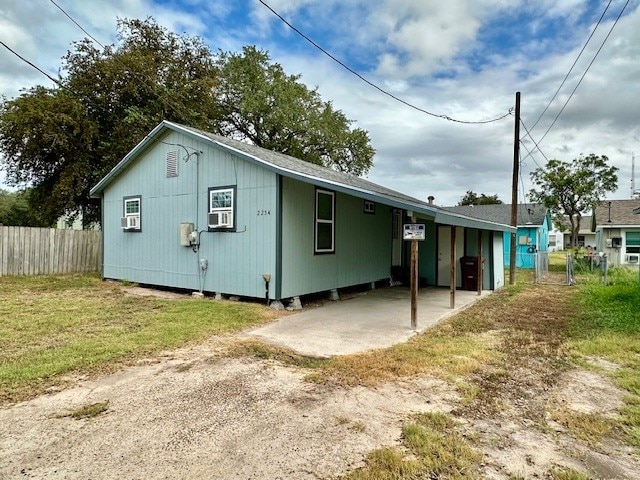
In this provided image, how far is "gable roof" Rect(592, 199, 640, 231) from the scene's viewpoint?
1798 cm

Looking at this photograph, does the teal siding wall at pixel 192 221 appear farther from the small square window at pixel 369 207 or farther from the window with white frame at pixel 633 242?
the window with white frame at pixel 633 242

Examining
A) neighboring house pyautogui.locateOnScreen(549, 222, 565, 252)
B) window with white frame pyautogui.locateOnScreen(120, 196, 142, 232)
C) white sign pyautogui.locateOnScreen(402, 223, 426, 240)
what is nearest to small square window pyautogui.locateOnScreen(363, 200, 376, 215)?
white sign pyautogui.locateOnScreen(402, 223, 426, 240)

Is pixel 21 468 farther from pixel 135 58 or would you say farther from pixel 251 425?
pixel 135 58

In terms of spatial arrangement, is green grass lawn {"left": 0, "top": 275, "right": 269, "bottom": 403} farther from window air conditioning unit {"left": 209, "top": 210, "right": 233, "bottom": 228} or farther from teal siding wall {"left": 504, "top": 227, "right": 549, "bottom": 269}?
teal siding wall {"left": 504, "top": 227, "right": 549, "bottom": 269}

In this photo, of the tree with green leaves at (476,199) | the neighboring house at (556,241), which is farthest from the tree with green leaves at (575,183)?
the tree with green leaves at (476,199)

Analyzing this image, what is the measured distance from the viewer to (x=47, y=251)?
12.9m

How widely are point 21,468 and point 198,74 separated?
2093 cm

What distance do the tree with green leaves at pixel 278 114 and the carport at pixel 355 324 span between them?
16563mm

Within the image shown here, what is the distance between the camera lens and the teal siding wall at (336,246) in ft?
26.5

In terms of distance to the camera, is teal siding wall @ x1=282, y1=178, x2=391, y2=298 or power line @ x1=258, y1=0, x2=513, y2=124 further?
teal siding wall @ x1=282, y1=178, x2=391, y2=298

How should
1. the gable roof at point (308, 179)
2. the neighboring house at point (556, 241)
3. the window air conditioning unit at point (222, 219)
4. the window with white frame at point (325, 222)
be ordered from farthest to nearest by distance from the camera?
the neighboring house at point (556, 241)
the window with white frame at point (325, 222)
the window air conditioning unit at point (222, 219)
the gable roof at point (308, 179)

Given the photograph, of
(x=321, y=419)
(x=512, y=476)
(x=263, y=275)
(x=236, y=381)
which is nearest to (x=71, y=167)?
(x=263, y=275)

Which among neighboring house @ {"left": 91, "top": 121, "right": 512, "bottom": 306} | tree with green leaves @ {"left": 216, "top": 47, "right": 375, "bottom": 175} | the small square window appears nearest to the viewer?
neighboring house @ {"left": 91, "top": 121, "right": 512, "bottom": 306}

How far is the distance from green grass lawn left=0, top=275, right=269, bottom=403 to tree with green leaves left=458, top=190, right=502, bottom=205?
4951 cm
